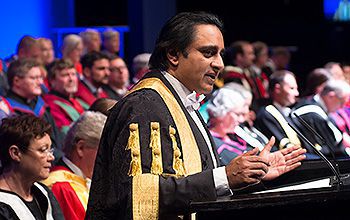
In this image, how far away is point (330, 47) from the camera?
18047 millimetres

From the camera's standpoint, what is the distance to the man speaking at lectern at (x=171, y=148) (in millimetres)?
3645

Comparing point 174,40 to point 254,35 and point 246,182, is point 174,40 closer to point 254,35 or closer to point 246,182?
point 246,182

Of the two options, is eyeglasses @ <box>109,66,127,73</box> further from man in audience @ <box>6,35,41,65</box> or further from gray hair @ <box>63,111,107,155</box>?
gray hair @ <box>63,111,107,155</box>

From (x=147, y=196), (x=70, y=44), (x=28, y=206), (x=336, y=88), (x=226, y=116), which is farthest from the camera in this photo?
(x=336, y=88)

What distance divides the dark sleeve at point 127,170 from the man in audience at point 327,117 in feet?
11.2

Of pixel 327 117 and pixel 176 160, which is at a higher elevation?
pixel 176 160

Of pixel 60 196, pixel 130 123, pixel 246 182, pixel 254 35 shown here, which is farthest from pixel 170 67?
pixel 254 35

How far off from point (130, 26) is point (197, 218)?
336 inches

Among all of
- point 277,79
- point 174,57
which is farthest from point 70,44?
point 174,57

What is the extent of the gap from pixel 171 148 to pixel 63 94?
17.1 ft

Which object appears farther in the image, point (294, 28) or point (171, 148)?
point (294, 28)

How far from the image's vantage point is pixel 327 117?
9516mm

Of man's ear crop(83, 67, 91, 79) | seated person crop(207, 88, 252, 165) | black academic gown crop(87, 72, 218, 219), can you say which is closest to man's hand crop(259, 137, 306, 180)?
black academic gown crop(87, 72, 218, 219)

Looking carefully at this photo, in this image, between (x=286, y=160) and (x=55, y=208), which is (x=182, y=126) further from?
(x=55, y=208)
